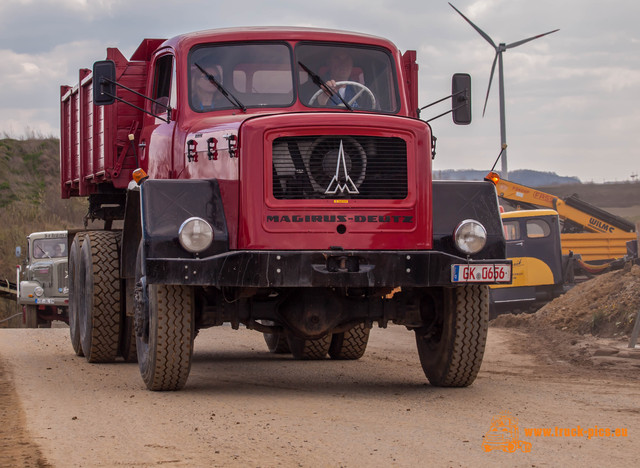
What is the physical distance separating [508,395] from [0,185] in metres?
49.7

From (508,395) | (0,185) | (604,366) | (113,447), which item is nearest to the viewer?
(113,447)

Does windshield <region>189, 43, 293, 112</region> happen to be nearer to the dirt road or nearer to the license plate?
the license plate

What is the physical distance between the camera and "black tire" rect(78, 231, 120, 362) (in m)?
11.8

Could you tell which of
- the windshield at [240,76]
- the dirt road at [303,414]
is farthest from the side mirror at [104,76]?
the dirt road at [303,414]

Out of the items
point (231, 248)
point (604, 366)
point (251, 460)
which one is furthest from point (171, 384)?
point (604, 366)

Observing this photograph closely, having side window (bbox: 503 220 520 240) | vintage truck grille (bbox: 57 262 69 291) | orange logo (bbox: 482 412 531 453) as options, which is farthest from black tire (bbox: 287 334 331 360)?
vintage truck grille (bbox: 57 262 69 291)

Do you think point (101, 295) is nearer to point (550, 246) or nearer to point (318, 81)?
point (318, 81)

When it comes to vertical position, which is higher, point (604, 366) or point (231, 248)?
point (231, 248)

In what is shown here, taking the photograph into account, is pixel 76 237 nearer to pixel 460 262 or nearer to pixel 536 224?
pixel 460 262

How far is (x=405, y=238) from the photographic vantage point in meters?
8.58

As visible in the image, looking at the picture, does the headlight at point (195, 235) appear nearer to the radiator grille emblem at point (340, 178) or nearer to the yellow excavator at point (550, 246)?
the radiator grille emblem at point (340, 178)

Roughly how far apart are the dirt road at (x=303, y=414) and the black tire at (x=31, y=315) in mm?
15074

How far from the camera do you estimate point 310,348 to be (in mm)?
12812

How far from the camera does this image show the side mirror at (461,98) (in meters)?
10.0
